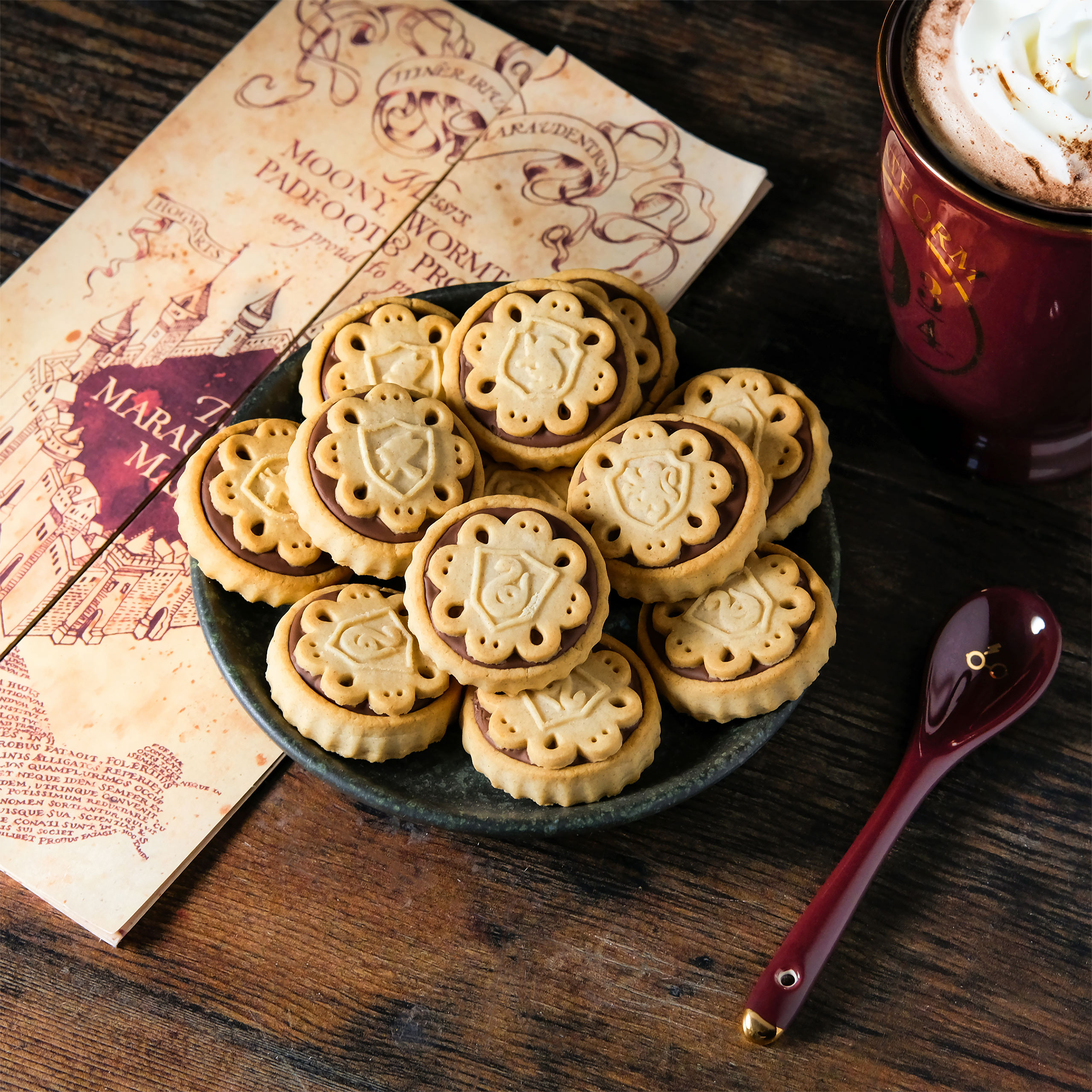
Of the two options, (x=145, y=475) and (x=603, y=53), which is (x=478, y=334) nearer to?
(x=145, y=475)

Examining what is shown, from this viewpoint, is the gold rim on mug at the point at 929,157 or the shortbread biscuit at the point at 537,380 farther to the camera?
the shortbread biscuit at the point at 537,380

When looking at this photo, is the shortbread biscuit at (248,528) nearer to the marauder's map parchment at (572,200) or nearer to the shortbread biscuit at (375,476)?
the shortbread biscuit at (375,476)

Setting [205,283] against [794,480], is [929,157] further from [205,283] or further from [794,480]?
[205,283]

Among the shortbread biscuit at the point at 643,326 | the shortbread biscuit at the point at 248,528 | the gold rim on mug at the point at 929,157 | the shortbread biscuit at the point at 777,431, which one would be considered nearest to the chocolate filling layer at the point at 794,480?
the shortbread biscuit at the point at 777,431

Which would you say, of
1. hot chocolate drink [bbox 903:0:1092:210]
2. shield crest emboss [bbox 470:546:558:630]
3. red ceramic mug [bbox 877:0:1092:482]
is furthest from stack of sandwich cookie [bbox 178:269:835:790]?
hot chocolate drink [bbox 903:0:1092:210]

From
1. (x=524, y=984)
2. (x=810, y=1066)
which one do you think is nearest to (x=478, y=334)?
(x=524, y=984)

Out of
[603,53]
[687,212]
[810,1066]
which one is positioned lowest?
[810,1066]

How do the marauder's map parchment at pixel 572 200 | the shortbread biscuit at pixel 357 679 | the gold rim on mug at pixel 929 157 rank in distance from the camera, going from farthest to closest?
the marauder's map parchment at pixel 572 200 → the shortbread biscuit at pixel 357 679 → the gold rim on mug at pixel 929 157
